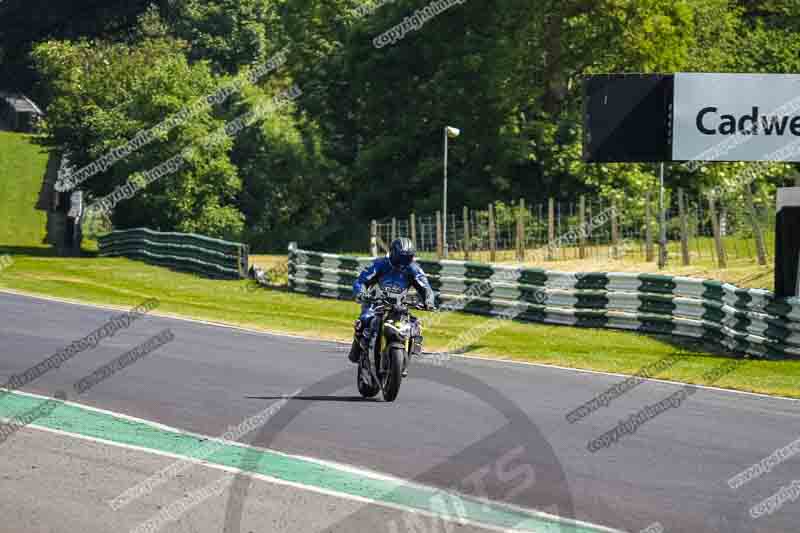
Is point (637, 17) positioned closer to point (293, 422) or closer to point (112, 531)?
point (293, 422)

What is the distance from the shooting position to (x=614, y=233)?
36594mm

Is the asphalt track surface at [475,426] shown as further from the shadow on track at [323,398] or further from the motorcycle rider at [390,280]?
the motorcycle rider at [390,280]

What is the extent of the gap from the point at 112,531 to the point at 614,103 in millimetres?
22648

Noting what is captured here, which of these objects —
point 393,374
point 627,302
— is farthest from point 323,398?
point 627,302

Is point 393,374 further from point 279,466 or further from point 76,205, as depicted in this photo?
point 76,205

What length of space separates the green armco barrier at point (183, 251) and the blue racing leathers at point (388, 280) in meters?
24.7

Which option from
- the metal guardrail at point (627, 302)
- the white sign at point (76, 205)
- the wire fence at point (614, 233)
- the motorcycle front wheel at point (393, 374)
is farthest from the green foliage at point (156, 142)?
the motorcycle front wheel at point (393, 374)

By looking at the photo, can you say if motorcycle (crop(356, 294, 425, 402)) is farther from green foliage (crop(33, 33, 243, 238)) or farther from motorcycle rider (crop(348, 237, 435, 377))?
green foliage (crop(33, 33, 243, 238))

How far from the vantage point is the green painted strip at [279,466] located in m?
9.61

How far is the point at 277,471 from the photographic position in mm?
11094

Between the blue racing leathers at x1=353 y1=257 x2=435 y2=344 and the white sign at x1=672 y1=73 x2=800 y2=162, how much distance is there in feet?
53.6

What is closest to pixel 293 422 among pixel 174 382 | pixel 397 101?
pixel 174 382

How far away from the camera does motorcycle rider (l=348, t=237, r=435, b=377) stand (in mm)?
15117

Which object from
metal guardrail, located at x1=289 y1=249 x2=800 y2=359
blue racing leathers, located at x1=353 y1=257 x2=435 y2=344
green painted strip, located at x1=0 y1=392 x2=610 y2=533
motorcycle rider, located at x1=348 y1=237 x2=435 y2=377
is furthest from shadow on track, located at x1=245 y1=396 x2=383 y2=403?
metal guardrail, located at x1=289 y1=249 x2=800 y2=359
